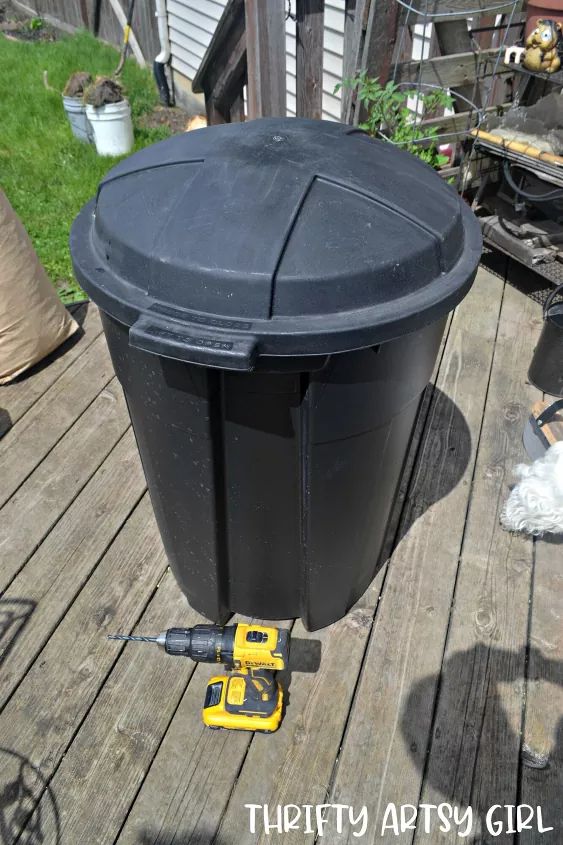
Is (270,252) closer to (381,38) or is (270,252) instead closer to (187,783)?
(187,783)

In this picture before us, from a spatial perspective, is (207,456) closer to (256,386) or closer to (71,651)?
(256,386)

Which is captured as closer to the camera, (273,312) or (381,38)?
(273,312)

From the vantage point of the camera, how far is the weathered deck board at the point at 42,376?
2680mm

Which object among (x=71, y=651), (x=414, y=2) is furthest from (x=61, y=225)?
(x=71, y=651)

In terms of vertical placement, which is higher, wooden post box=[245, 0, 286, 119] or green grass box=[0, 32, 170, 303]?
wooden post box=[245, 0, 286, 119]

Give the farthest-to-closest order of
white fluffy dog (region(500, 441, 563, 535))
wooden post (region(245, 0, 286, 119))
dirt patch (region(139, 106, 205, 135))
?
dirt patch (region(139, 106, 205, 135)) < wooden post (region(245, 0, 286, 119)) < white fluffy dog (region(500, 441, 563, 535))

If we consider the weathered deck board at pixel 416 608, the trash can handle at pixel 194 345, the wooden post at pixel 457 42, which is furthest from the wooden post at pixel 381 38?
the trash can handle at pixel 194 345

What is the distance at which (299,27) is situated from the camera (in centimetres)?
392

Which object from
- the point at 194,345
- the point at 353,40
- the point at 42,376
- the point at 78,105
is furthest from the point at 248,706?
the point at 78,105

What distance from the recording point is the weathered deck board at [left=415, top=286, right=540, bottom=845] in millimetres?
1575

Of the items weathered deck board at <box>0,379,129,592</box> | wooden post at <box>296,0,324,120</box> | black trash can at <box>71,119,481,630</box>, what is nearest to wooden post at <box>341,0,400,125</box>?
wooden post at <box>296,0,324,120</box>

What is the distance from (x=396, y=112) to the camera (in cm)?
329

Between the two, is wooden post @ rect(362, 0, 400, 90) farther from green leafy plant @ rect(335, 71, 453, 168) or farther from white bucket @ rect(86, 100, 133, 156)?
white bucket @ rect(86, 100, 133, 156)

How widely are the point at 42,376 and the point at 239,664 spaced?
1913 millimetres
